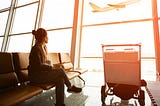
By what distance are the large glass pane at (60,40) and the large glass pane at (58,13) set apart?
239 millimetres

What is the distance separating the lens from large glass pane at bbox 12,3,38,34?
593 centimetres

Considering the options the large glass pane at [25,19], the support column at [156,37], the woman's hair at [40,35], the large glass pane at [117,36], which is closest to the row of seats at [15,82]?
the woman's hair at [40,35]

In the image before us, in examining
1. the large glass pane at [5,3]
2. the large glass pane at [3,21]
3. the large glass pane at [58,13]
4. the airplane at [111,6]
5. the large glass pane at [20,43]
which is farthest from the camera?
the large glass pane at [5,3]

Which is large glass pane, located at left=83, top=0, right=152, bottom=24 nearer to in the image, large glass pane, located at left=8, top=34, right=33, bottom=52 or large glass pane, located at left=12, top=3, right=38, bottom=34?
large glass pane, located at left=12, top=3, right=38, bottom=34

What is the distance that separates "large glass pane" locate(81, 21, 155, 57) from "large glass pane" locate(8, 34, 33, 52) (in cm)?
218

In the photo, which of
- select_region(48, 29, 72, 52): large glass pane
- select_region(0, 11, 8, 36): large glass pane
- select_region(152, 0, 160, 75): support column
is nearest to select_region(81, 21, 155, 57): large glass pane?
select_region(152, 0, 160, 75): support column

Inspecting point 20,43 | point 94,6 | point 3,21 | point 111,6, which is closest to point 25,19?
point 20,43

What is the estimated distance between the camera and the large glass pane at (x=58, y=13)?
533cm

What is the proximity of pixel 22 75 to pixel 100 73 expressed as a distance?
11.5 feet

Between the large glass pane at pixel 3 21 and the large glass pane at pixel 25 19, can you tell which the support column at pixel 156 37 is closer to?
the large glass pane at pixel 25 19

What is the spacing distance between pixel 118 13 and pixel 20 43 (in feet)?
12.8

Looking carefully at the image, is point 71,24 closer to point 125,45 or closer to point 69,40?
point 69,40

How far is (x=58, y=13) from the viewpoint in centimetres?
559

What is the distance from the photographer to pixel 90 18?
16.6 feet
